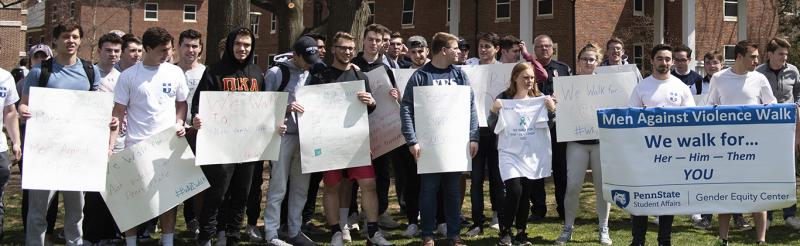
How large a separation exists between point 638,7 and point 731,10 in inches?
186

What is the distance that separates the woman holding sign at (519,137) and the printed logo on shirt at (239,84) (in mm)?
2268

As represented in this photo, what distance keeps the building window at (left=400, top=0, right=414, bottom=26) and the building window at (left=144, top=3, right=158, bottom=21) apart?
74.6ft

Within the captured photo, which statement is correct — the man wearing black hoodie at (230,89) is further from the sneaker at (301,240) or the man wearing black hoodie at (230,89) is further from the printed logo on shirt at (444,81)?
the printed logo on shirt at (444,81)

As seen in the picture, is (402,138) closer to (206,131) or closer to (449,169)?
(449,169)

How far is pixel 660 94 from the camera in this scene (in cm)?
768

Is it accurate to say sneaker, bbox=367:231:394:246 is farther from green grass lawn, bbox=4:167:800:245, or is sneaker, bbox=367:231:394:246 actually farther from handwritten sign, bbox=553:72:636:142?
handwritten sign, bbox=553:72:636:142

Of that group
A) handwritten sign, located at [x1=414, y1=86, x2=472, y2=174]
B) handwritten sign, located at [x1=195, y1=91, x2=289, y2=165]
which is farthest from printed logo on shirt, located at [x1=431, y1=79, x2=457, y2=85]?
handwritten sign, located at [x1=195, y1=91, x2=289, y2=165]

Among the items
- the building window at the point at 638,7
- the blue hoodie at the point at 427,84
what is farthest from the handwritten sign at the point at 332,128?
the building window at the point at 638,7

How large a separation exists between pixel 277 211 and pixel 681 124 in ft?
12.2

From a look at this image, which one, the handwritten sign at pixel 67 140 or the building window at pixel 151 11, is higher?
the building window at pixel 151 11

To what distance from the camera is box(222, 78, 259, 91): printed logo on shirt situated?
7473 millimetres

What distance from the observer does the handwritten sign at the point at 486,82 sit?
29.0ft

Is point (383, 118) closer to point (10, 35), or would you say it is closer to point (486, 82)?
point (486, 82)

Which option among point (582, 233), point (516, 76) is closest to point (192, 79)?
point (516, 76)
